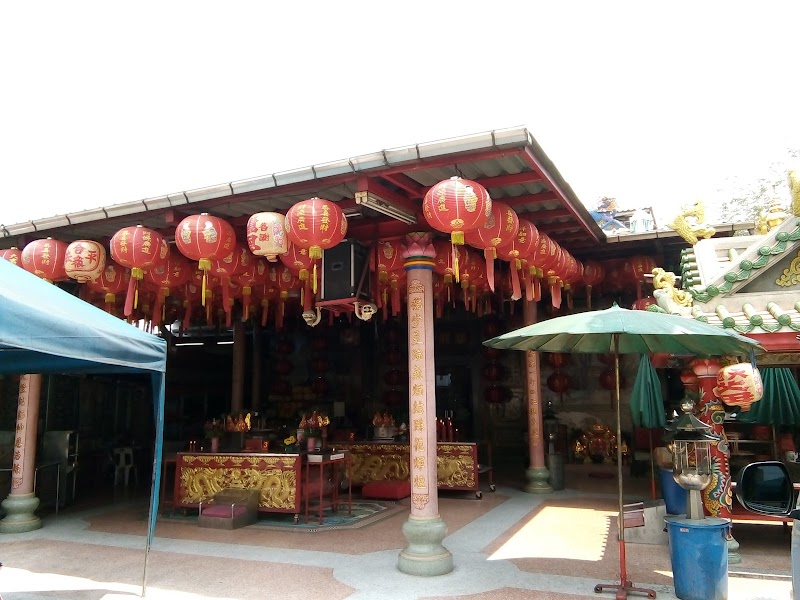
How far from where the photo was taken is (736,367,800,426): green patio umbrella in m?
8.29

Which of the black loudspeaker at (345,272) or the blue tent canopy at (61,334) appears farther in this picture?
the black loudspeaker at (345,272)

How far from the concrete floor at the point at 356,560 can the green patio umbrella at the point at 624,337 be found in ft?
Answer: 3.19

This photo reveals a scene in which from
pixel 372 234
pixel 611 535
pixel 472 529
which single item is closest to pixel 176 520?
pixel 472 529

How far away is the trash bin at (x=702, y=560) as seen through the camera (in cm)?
466

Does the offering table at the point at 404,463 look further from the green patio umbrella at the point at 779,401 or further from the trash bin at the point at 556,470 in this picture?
the green patio umbrella at the point at 779,401

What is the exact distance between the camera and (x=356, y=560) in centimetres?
611

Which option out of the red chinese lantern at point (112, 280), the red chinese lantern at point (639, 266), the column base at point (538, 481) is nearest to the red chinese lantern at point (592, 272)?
the red chinese lantern at point (639, 266)

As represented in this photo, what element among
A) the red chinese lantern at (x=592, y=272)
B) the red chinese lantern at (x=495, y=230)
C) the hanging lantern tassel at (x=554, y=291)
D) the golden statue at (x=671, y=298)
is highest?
the red chinese lantern at (x=592, y=272)

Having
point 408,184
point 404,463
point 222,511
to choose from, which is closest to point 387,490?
point 404,463

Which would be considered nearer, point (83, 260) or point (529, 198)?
point (529, 198)

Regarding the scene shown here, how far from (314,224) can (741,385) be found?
4.29 meters

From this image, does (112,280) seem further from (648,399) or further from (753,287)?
(753,287)

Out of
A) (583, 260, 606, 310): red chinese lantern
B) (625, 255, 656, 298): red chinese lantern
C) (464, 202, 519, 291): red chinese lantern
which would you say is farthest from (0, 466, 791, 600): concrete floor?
(625, 255, 656, 298): red chinese lantern

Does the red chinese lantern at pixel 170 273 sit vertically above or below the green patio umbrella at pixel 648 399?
above
